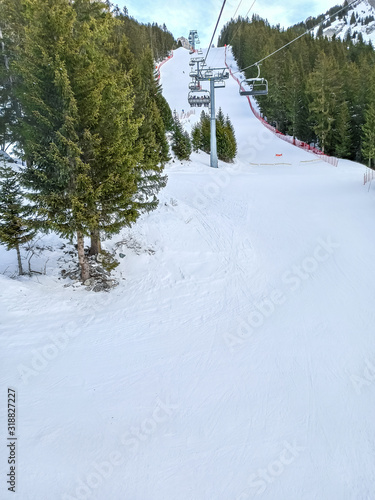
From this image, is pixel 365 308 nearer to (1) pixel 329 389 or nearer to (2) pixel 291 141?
(1) pixel 329 389

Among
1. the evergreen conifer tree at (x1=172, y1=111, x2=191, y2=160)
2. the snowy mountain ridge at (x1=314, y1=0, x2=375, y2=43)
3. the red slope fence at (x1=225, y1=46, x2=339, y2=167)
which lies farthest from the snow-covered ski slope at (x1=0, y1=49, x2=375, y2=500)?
the snowy mountain ridge at (x1=314, y1=0, x2=375, y2=43)

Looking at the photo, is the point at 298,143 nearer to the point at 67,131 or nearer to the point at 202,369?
the point at 67,131

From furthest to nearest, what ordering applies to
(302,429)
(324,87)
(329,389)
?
1. (324,87)
2. (329,389)
3. (302,429)

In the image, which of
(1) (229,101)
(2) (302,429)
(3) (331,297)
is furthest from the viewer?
(1) (229,101)

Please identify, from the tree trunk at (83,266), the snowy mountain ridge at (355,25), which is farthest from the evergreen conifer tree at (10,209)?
the snowy mountain ridge at (355,25)

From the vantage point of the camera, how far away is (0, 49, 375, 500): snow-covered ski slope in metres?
3.85

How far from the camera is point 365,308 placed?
22.9 feet

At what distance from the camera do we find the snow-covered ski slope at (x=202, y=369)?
3850 millimetres

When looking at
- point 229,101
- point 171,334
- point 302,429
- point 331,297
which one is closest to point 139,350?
point 171,334

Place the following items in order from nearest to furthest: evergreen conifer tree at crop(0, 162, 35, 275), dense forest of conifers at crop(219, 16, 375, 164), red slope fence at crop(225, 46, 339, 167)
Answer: evergreen conifer tree at crop(0, 162, 35, 275) < red slope fence at crop(225, 46, 339, 167) < dense forest of conifers at crop(219, 16, 375, 164)

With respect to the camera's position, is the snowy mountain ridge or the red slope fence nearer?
the red slope fence

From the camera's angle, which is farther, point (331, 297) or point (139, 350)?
point (331, 297)

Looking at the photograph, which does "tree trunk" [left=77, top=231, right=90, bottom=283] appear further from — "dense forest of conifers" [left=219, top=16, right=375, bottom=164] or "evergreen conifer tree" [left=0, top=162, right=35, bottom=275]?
"dense forest of conifers" [left=219, top=16, right=375, bottom=164]

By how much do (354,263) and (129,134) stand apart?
Result: 7.52m
